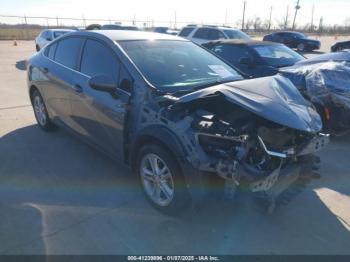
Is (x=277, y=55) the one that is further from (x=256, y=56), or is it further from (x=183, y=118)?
(x=183, y=118)

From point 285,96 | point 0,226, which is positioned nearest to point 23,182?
point 0,226

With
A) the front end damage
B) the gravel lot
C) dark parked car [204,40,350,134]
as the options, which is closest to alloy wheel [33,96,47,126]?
the gravel lot

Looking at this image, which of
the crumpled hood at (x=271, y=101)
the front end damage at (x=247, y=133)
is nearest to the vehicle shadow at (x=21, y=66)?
the front end damage at (x=247, y=133)

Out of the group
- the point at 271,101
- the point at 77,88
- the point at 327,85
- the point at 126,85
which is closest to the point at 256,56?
the point at 327,85

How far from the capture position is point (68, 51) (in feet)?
15.7

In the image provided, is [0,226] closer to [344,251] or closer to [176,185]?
[176,185]

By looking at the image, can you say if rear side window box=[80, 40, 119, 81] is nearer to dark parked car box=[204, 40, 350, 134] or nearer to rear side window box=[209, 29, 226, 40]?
dark parked car box=[204, 40, 350, 134]

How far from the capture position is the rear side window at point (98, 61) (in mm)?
3831

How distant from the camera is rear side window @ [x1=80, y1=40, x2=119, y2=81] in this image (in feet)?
12.6

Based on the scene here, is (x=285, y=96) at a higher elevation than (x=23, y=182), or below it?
higher

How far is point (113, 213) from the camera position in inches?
137

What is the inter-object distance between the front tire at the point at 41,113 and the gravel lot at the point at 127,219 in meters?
1.08

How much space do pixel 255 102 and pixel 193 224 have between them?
132cm

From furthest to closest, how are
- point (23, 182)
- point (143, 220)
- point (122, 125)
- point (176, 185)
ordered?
point (23, 182) → point (122, 125) → point (143, 220) → point (176, 185)
